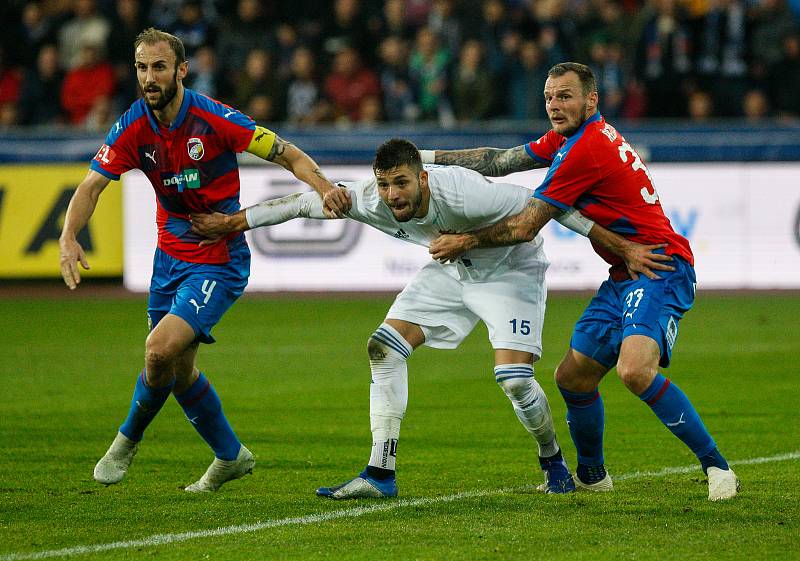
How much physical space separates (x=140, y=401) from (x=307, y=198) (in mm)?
1333

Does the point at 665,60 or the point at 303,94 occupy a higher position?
the point at 665,60

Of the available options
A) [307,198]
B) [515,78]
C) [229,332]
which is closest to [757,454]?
[307,198]

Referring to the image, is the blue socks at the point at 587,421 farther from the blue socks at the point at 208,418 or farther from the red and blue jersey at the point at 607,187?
the blue socks at the point at 208,418

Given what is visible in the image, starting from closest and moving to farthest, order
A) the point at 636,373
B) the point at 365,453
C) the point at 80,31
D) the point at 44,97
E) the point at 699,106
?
the point at 636,373
the point at 365,453
the point at 699,106
the point at 44,97
the point at 80,31

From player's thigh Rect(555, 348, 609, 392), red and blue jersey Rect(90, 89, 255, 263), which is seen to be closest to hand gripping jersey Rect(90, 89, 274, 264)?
red and blue jersey Rect(90, 89, 255, 263)

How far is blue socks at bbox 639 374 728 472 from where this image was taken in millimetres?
6254

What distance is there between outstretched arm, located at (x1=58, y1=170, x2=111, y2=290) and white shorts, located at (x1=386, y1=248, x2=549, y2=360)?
1.55 metres

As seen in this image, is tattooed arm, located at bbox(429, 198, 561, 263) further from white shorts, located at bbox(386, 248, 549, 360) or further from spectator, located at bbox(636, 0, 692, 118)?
spectator, located at bbox(636, 0, 692, 118)

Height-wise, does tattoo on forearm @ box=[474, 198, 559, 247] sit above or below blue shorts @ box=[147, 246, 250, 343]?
above

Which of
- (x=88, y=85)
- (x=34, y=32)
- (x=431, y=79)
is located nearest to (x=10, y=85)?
(x=34, y=32)

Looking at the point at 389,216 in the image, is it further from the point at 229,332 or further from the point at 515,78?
the point at 515,78

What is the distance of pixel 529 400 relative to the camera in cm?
655

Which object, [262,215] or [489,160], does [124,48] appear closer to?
[489,160]

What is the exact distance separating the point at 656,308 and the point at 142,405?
2.59 metres
